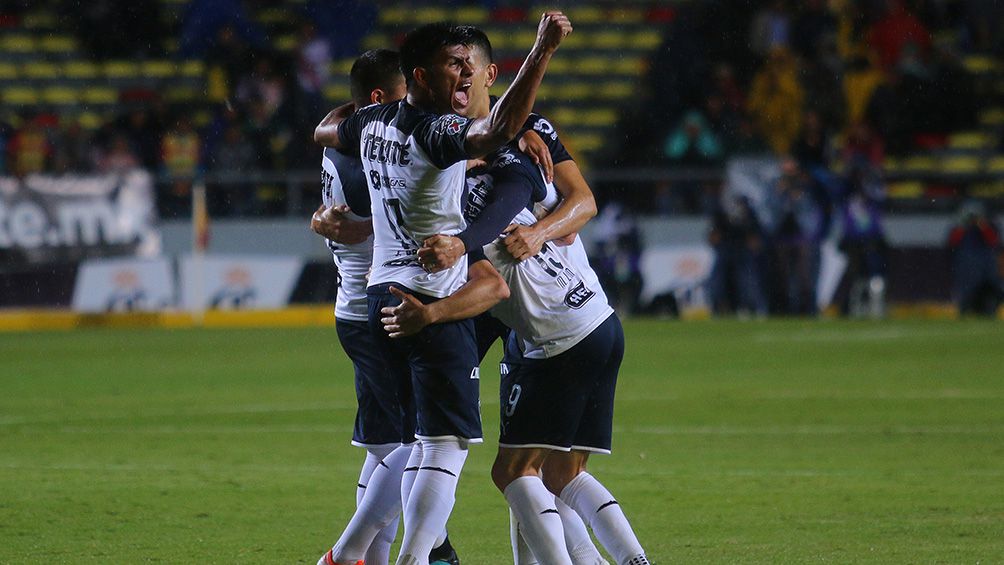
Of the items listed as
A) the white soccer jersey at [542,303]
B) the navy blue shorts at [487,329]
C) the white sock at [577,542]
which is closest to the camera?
the white soccer jersey at [542,303]

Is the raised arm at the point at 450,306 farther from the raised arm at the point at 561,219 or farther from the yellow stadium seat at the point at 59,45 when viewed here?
the yellow stadium seat at the point at 59,45

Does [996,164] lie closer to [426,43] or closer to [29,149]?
[29,149]

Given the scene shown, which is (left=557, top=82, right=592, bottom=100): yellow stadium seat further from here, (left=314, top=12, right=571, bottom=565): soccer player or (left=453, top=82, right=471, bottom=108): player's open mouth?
(left=453, top=82, right=471, bottom=108): player's open mouth

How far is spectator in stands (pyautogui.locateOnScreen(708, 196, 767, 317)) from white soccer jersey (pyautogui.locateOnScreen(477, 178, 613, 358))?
15.7 m

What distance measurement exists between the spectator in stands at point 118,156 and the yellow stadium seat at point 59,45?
504 cm

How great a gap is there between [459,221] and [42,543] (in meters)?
2.69

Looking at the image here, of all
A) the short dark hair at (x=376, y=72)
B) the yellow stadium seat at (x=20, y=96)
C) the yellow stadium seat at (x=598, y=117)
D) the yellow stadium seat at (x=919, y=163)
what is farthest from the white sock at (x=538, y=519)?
the yellow stadium seat at (x=20, y=96)

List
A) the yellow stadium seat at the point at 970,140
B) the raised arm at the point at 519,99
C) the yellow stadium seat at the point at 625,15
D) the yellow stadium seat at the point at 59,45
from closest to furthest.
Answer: the raised arm at the point at 519,99
the yellow stadium seat at the point at 970,140
the yellow stadium seat at the point at 59,45
the yellow stadium seat at the point at 625,15

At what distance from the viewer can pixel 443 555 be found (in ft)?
21.1

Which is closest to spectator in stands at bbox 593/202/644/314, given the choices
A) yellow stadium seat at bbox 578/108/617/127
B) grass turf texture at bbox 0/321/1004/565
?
grass turf texture at bbox 0/321/1004/565

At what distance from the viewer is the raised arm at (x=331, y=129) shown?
6.28 meters

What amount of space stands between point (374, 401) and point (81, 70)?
22.2 m

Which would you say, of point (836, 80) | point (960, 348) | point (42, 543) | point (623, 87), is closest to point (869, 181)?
point (836, 80)

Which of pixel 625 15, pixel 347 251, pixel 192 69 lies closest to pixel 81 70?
pixel 192 69
